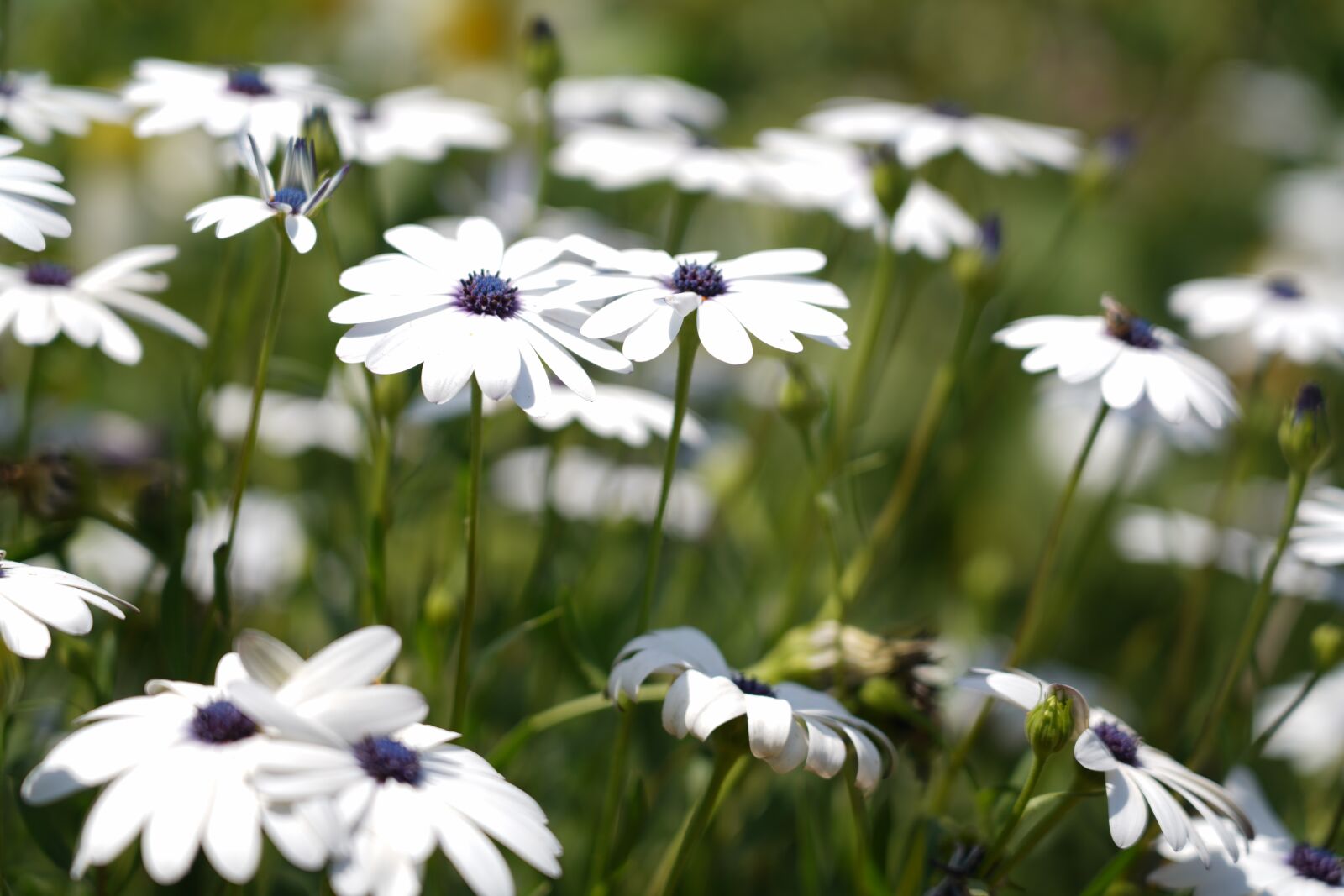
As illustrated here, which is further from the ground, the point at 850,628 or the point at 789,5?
the point at 789,5

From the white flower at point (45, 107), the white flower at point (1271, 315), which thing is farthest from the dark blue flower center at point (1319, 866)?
the white flower at point (45, 107)

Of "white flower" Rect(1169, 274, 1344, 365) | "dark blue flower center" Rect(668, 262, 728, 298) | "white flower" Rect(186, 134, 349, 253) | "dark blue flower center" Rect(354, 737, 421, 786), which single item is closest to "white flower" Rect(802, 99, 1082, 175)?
"white flower" Rect(1169, 274, 1344, 365)

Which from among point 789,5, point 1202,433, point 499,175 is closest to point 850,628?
point 1202,433

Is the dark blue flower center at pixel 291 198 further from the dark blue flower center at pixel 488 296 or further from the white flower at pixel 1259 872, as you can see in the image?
the white flower at pixel 1259 872

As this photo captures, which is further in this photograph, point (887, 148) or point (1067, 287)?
point (1067, 287)

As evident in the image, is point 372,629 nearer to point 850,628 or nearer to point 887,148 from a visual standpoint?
point 850,628
